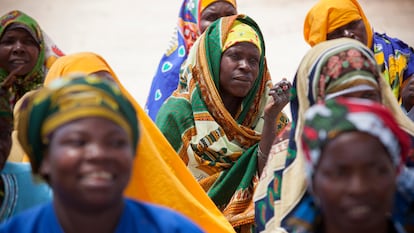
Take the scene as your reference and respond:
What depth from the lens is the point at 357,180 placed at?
3.01m

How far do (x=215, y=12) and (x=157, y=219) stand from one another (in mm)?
4751

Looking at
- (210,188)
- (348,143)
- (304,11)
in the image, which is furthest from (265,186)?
(304,11)

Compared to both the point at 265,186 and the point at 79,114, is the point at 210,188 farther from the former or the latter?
the point at 79,114

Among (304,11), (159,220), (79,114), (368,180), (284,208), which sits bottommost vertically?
(304,11)

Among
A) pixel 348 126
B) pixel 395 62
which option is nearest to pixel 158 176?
pixel 348 126

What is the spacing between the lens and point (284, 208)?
4102 millimetres

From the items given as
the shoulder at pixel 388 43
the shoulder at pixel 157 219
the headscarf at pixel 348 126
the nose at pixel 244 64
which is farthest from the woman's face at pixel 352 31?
the shoulder at pixel 157 219

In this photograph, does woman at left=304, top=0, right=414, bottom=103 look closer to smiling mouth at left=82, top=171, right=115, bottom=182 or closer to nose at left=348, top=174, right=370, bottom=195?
nose at left=348, top=174, right=370, bottom=195

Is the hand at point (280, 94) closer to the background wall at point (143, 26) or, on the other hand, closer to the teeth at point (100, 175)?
the teeth at point (100, 175)

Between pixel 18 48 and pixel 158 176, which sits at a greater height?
pixel 18 48

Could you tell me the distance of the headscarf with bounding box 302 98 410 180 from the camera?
307cm

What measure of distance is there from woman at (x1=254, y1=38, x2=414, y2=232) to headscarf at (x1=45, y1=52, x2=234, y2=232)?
1.40ft

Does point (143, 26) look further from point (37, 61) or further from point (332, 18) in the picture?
point (332, 18)

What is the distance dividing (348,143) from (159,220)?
2.53 ft
